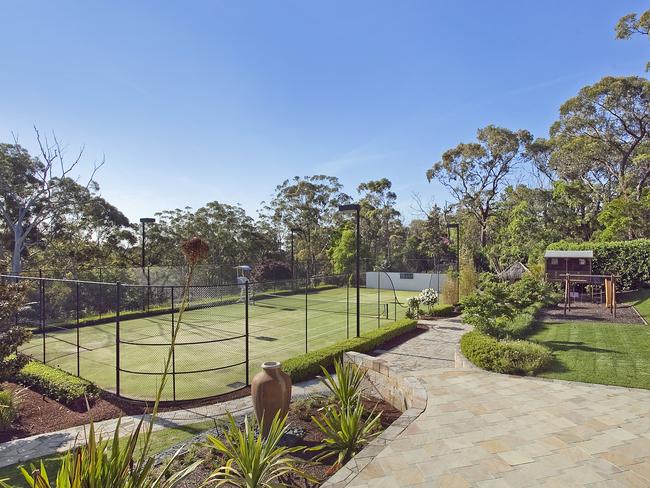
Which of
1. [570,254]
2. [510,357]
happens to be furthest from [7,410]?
[570,254]

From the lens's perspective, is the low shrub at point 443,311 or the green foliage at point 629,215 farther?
the green foliage at point 629,215

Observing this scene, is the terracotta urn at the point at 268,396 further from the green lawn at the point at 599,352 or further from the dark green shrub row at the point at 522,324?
the dark green shrub row at the point at 522,324

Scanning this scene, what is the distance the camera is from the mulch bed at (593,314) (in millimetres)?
11164

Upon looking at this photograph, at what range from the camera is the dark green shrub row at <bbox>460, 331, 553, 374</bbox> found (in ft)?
23.0

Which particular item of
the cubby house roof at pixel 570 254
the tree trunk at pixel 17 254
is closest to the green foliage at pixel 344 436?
the cubby house roof at pixel 570 254

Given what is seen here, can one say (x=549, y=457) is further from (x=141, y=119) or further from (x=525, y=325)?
(x=141, y=119)

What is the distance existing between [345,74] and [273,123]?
3261 mm

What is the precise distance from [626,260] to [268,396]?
57.4 feet

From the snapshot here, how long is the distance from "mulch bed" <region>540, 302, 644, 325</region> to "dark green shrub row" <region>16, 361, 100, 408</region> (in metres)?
12.2

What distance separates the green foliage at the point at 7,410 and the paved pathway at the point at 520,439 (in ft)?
18.6

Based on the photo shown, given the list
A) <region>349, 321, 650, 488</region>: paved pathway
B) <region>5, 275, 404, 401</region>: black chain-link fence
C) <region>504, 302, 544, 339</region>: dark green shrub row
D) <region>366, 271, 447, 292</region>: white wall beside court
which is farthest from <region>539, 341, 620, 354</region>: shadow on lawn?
<region>366, 271, 447, 292</region>: white wall beside court

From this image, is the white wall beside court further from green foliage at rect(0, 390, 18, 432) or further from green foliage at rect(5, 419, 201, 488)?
green foliage at rect(5, 419, 201, 488)

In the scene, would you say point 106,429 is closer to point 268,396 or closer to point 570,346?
point 268,396

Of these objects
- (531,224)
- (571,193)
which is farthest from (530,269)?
(571,193)
